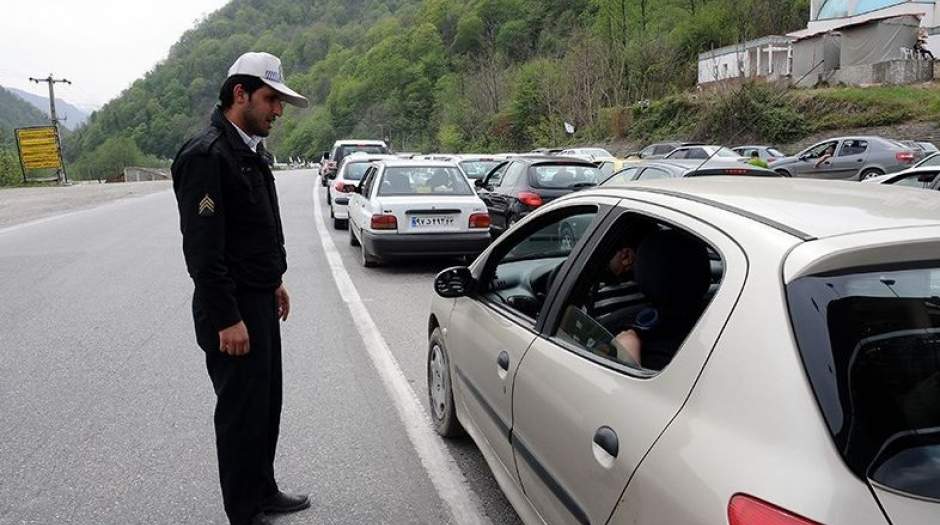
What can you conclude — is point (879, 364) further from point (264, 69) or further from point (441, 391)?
point (441, 391)

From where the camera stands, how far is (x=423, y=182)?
10.5 metres

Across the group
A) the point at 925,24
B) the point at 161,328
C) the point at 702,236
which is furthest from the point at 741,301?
the point at 925,24

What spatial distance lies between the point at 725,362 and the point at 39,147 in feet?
171

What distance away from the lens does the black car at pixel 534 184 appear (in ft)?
36.3

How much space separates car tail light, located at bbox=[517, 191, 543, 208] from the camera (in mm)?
10951

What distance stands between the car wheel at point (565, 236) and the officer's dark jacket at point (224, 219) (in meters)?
1.65

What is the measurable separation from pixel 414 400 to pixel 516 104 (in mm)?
54284

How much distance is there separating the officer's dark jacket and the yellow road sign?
4953cm

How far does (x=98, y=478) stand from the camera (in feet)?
11.9

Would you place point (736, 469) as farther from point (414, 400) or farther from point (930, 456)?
point (414, 400)

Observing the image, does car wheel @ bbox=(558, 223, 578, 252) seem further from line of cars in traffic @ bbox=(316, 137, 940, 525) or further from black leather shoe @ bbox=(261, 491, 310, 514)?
black leather shoe @ bbox=(261, 491, 310, 514)

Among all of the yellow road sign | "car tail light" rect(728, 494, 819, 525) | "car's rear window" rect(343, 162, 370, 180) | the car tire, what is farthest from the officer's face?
the yellow road sign

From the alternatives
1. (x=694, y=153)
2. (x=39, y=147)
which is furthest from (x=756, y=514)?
(x=39, y=147)

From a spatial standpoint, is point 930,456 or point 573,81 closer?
point 930,456
